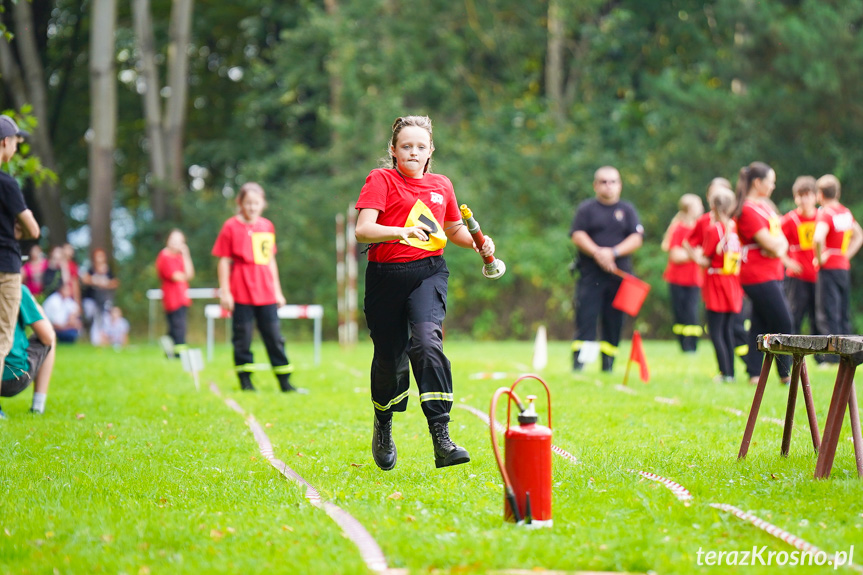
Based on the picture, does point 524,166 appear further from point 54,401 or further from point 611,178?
point 54,401

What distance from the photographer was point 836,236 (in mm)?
Answer: 12023

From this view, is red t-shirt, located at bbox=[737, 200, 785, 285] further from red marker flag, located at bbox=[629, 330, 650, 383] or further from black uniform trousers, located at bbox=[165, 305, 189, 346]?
black uniform trousers, located at bbox=[165, 305, 189, 346]

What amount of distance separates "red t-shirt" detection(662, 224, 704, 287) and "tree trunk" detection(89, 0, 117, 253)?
1446 cm

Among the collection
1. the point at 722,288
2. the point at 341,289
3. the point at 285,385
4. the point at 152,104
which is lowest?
the point at 285,385

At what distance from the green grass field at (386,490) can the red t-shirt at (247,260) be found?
1.24 meters

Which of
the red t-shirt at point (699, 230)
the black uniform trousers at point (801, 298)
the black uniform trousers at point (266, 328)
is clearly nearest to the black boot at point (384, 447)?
the black uniform trousers at point (266, 328)

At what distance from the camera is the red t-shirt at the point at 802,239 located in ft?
39.7

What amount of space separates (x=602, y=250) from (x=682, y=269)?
417cm

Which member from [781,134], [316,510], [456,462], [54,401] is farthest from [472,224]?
[781,134]

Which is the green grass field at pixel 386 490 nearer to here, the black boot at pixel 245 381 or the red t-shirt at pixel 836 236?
the black boot at pixel 245 381

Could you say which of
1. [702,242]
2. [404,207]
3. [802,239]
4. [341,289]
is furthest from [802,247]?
[341,289]

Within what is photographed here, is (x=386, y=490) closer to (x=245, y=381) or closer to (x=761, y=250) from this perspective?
(x=761, y=250)

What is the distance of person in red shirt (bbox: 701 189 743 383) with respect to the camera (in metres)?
11.1

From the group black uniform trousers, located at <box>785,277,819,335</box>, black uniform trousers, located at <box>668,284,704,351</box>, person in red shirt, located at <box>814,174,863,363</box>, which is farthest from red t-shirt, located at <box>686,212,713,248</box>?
black uniform trousers, located at <box>668,284,704,351</box>
